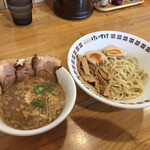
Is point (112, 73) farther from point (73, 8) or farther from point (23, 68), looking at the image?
point (73, 8)

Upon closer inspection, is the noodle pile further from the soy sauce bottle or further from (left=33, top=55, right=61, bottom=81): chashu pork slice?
the soy sauce bottle

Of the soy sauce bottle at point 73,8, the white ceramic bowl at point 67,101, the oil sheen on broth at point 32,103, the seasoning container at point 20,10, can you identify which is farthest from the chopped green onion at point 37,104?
the soy sauce bottle at point 73,8

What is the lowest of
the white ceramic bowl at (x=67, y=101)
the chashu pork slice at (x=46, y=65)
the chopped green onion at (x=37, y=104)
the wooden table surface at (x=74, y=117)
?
the wooden table surface at (x=74, y=117)

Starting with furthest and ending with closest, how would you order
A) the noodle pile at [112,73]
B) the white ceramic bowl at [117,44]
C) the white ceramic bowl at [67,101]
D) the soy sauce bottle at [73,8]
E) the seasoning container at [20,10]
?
the soy sauce bottle at [73,8] → the seasoning container at [20,10] → the white ceramic bowl at [117,44] → the noodle pile at [112,73] → the white ceramic bowl at [67,101]

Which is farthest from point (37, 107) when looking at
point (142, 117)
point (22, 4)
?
point (22, 4)

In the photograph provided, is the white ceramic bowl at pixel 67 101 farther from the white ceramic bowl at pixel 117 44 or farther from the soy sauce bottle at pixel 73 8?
the soy sauce bottle at pixel 73 8
